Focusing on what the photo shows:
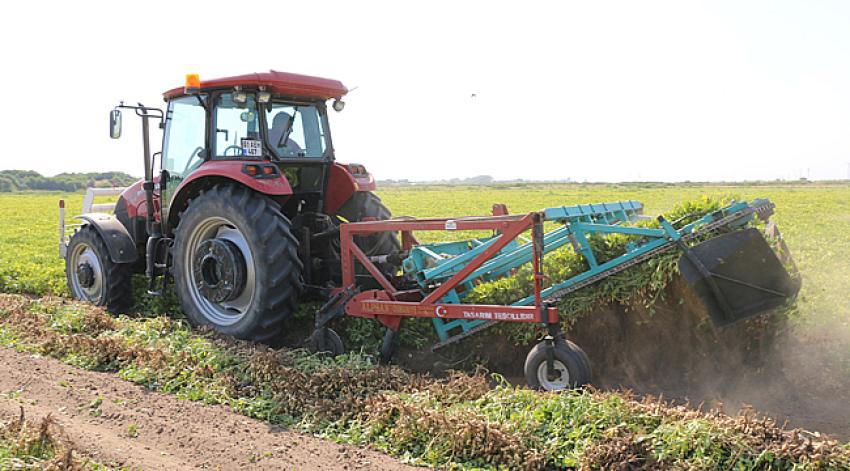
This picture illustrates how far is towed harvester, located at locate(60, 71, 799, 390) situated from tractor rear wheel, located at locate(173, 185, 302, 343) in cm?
1

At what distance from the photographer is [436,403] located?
4918mm

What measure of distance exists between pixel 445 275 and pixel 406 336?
918 millimetres

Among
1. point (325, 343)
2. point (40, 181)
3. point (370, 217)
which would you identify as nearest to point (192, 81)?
point (370, 217)

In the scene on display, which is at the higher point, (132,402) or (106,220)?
(106,220)

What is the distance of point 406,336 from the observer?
6988 millimetres

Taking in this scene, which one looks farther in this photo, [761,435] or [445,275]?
[445,275]

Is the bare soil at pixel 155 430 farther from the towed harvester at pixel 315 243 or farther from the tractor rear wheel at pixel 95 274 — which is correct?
the tractor rear wheel at pixel 95 274

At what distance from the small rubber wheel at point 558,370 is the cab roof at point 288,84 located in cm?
359

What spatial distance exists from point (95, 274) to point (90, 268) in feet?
0.29

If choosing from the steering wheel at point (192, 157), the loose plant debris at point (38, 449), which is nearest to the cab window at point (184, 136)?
the steering wheel at point (192, 157)

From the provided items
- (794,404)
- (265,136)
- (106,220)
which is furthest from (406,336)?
(106,220)

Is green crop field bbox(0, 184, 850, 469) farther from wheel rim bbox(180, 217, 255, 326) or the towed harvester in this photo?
the towed harvester

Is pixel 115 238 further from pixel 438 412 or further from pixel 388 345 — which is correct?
pixel 438 412

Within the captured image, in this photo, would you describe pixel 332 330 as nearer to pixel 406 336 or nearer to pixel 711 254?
pixel 406 336
